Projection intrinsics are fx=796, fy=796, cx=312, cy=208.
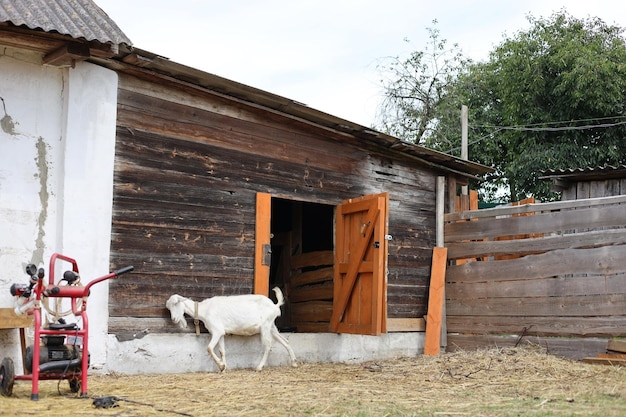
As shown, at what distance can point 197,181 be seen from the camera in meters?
9.36

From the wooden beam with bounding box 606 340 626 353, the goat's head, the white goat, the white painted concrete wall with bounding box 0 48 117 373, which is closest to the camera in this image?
the white painted concrete wall with bounding box 0 48 117 373

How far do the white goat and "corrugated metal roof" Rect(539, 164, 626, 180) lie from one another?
7.08 meters

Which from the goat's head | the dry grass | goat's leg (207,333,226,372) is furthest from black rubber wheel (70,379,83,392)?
goat's leg (207,333,226,372)

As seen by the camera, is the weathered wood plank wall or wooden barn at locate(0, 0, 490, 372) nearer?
wooden barn at locate(0, 0, 490, 372)

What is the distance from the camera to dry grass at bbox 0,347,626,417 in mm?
5898

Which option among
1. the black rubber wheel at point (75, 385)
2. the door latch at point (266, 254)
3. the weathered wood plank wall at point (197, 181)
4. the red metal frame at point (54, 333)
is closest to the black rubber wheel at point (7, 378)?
the red metal frame at point (54, 333)

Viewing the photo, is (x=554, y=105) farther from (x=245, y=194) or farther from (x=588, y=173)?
(x=245, y=194)

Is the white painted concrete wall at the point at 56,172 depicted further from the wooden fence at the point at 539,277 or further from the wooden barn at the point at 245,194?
the wooden fence at the point at 539,277

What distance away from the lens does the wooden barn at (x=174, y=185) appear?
26.4ft

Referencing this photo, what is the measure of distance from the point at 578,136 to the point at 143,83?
15497 mm

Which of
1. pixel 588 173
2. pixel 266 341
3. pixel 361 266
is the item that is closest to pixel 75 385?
pixel 266 341

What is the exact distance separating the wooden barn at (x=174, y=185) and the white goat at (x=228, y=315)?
21 centimetres

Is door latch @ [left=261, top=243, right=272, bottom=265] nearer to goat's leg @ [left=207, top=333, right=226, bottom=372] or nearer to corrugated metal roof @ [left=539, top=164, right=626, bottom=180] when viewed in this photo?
goat's leg @ [left=207, top=333, right=226, bottom=372]

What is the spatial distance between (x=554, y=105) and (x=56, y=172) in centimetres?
1666
